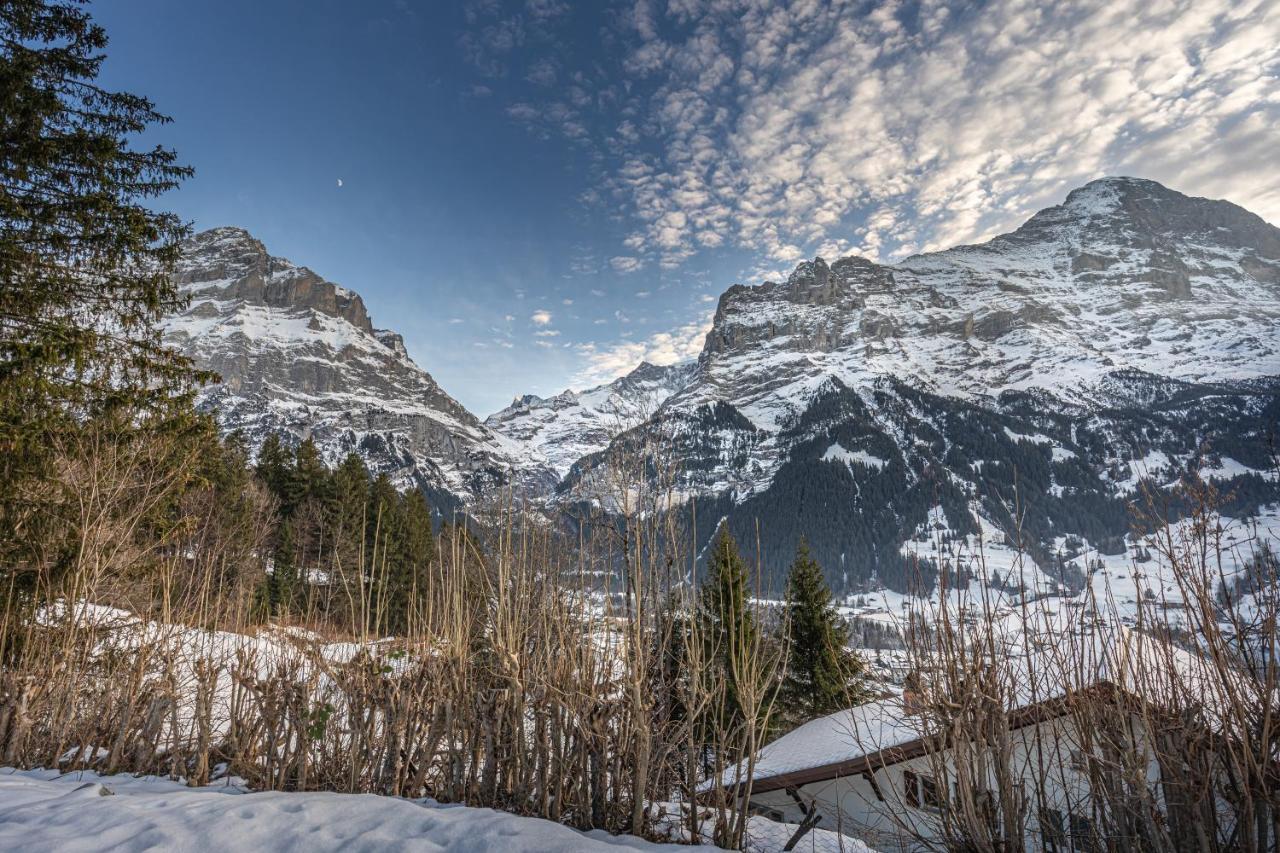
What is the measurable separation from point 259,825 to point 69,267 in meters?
7.47

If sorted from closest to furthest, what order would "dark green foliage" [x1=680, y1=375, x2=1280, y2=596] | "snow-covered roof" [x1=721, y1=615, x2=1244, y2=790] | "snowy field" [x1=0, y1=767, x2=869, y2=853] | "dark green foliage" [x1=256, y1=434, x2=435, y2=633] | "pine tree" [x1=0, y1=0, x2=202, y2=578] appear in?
"snow-covered roof" [x1=721, y1=615, x2=1244, y2=790], "snowy field" [x1=0, y1=767, x2=869, y2=853], "pine tree" [x1=0, y1=0, x2=202, y2=578], "dark green foliage" [x1=256, y1=434, x2=435, y2=633], "dark green foliage" [x1=680, y1=375, x2=1280, y2=596]

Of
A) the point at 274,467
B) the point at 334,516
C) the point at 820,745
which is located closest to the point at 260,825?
the point at 820,745

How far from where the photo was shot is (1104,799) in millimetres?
3873

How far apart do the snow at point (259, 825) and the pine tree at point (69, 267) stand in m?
4.11

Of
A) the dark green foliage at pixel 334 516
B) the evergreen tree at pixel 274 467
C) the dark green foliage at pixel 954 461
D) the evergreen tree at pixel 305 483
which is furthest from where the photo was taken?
the dark green foliage at pixel 954 461

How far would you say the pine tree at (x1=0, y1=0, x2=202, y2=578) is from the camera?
6.80 metres

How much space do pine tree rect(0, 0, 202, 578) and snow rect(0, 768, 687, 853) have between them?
411cm

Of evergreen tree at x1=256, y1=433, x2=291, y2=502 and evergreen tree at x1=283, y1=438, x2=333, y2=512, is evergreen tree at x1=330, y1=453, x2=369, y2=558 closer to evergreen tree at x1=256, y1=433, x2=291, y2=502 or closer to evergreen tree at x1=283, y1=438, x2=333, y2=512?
evergreen tree at x1=283, y1=438, x2=333, y2=512

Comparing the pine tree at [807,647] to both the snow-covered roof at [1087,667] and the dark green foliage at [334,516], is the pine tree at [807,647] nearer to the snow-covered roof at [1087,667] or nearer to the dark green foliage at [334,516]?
the snow-covered roof at [1087,667]

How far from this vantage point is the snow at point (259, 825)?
3945 millimetres

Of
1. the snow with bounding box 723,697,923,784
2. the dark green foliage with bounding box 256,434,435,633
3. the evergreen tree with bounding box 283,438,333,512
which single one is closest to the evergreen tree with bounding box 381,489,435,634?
the dark green foliage with bounding box 256,434,435,633

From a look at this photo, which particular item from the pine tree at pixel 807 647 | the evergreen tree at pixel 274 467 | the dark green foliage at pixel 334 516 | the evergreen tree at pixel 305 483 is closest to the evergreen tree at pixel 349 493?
the dark green foliage at pixel 334 516

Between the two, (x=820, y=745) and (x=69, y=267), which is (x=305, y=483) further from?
(x=820, y=745)

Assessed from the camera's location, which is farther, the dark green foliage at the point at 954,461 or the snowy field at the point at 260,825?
the dark green foliage at the point at 954,461
